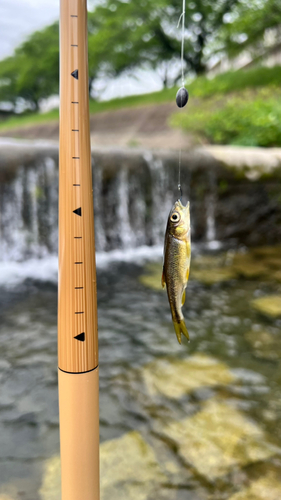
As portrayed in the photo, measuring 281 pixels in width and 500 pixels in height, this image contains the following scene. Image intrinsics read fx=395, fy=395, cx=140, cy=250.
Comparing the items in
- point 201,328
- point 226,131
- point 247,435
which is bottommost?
point 247,435

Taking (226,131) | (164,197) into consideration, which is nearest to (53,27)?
(226,131)

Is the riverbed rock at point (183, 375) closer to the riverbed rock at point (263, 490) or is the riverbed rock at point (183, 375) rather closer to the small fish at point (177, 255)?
the riverbed rock at point (263, 490)

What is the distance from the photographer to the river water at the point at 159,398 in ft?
7.92

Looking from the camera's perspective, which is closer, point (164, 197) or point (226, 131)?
point (164, 197)

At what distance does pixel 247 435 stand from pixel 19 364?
2.18 metres

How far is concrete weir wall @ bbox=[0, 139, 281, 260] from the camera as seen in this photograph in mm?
7375

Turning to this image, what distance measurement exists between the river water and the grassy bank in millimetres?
7475

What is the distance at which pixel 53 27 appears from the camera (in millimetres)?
35719

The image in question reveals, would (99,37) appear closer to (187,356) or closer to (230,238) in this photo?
(230,238)

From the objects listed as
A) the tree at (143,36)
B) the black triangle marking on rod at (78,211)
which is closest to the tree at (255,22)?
the tree at (143,36)

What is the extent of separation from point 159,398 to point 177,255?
2.09 meters

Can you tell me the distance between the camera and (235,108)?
1288 centimetres

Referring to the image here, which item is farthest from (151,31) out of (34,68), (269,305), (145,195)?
(269,305)

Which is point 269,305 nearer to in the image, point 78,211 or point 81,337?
point 81,337
